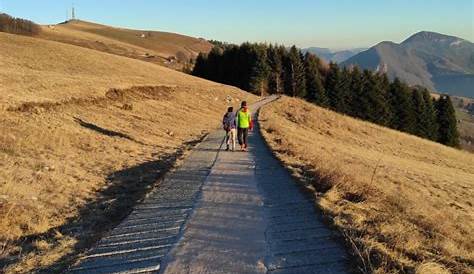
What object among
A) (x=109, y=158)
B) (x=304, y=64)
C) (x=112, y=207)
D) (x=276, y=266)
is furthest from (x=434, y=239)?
(x=304, y=64)

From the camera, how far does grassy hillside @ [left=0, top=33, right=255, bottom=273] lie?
29.3 feet

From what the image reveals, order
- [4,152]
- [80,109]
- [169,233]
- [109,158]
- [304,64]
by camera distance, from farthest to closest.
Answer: [304,64], [80,109], [109,158], [4,152], [169,233]

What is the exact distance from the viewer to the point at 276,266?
6.73 meters

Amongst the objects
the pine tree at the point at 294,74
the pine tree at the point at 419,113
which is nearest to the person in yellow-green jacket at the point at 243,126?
the pine tree at the point at 419,113

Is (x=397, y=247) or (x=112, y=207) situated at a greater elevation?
(x=397, y=247)

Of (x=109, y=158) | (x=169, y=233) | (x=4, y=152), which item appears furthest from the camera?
(x=109, y=158)

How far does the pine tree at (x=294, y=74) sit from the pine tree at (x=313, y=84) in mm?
886

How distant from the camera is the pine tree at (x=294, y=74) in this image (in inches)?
3054

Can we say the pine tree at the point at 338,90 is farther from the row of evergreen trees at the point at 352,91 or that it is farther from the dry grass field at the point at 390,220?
the dry grass field at the point at 390,220

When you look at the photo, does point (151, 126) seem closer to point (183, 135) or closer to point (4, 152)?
point (183, 135)

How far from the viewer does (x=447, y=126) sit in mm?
74000

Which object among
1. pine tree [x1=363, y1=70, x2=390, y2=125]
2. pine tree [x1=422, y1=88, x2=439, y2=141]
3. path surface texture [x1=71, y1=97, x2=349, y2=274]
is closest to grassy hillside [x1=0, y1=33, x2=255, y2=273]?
path surface texture [x1=71, y1=97, x2=349, y2=274]

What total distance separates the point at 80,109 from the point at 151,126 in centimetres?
354

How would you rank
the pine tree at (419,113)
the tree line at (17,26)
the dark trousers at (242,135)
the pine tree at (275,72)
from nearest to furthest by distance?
1. the dark trousers at (242,135)
2. the pine tree at (419,113)
3. the pine tree at (275,72)
4. the tree line at (17,26)
